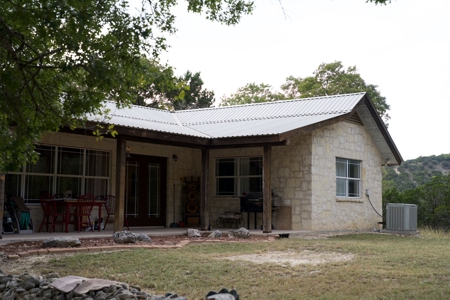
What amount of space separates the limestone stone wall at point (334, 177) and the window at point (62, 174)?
16.3 feet

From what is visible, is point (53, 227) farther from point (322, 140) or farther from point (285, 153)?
point (322, 140)

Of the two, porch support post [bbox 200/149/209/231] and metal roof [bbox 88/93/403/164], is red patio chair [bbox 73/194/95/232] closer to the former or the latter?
metal roof [bbox 88/93/403/164]

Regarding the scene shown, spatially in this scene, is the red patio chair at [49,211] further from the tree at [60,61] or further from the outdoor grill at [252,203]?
the tree at [60,61]

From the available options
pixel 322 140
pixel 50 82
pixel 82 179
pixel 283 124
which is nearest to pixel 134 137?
pixel 82 179

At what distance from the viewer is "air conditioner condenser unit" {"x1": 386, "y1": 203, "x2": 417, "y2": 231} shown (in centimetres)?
1631

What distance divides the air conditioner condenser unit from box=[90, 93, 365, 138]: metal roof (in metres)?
3.14

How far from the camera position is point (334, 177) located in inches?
608

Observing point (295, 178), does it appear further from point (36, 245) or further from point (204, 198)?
point (36, 245)

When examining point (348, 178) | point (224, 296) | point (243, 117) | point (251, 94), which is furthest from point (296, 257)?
point (251, 94)

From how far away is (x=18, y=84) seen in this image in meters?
5.56

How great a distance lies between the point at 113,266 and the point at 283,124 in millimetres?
7191

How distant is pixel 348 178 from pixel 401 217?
69.1 inches

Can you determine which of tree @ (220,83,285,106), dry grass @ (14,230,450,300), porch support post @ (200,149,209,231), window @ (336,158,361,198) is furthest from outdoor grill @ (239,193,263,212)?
tree @ (220,83,285,106)

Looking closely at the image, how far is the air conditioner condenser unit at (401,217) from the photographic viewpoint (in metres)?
16.3
